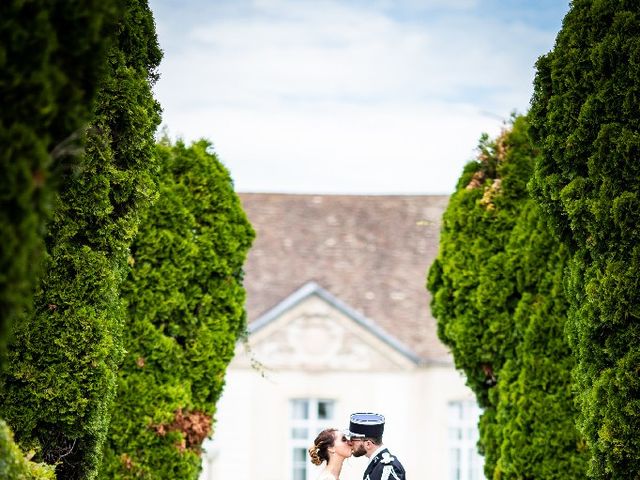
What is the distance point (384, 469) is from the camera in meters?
7.99

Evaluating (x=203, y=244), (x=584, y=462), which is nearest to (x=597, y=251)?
(x=584, y=462)

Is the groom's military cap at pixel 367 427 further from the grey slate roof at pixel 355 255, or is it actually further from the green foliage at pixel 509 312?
the grey slate roof at pixel 355 255

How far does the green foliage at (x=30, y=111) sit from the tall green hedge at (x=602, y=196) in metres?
4.26

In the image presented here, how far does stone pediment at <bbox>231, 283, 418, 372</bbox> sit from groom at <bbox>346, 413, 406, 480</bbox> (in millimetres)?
13104

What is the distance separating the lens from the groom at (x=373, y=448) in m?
7.99

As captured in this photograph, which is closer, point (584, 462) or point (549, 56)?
point (549, 56)

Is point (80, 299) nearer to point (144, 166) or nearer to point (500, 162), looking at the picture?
point (144, 166)

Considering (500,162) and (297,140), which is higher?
(297,140)

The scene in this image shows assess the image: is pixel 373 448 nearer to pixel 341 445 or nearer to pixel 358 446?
pixel 358 446

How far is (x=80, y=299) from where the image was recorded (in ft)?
25.3

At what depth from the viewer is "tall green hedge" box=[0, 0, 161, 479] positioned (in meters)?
7.54

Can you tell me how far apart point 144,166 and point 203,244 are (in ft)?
9.67

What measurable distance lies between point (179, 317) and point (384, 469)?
359cm

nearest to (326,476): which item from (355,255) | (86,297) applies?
(86,297)
